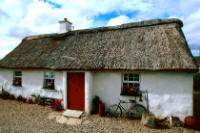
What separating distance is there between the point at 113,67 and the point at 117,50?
131 cm

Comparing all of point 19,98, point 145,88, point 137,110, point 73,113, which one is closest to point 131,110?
point 137,110

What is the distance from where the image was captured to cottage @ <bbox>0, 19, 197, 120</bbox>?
18.7 feet

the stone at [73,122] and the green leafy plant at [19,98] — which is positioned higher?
the green leafy plant at [19,98]

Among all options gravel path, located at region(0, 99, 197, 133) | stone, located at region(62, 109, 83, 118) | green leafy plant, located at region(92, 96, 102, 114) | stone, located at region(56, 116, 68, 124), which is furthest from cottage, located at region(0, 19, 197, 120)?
stone, located at region(56, 116, 68, 124)

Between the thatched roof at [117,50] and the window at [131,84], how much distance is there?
751mm

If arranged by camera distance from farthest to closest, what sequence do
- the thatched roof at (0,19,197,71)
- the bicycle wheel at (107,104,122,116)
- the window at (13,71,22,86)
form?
the window at (13,71,22,86) < the bicycle wheel at (107,104,122,116) < the thatched roof at (0,19,197,71)

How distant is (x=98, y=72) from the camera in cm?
705

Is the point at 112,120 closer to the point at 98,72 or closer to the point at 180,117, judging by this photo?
the point at 98,72

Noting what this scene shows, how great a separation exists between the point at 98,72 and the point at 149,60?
2808 mm

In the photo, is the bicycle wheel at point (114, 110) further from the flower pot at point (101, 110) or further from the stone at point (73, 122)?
the stone at point (73, 122)

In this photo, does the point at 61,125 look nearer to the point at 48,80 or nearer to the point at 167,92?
the point at 48,80

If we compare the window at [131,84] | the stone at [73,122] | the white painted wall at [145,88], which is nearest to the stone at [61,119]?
the stone at [73,122]

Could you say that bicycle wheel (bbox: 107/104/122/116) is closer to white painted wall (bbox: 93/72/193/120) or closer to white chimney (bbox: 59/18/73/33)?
white painted wall (bbox: 93/72/193/120)

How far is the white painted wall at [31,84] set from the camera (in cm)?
791
